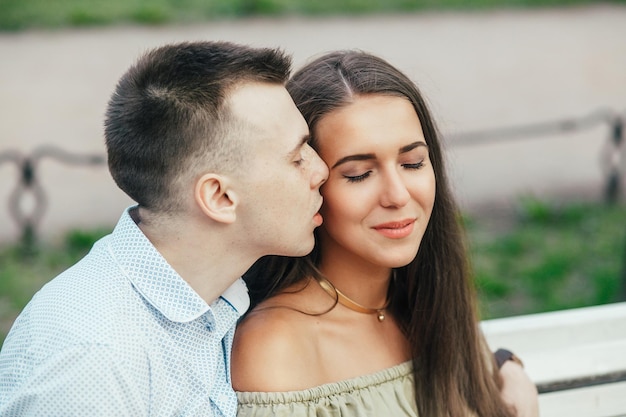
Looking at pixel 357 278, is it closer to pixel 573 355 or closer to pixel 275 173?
pixel 275 173

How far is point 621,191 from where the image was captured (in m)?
6.98

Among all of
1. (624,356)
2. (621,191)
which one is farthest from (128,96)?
(621,191)

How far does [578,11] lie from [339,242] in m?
9.66

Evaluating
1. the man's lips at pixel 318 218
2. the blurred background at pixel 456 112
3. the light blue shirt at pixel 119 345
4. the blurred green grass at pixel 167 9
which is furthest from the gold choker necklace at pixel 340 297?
the blurred green grass at pixel 167 9

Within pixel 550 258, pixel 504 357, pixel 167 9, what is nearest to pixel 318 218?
pixel 504 357

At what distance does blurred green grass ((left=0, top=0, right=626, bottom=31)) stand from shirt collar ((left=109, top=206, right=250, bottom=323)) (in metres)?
8.10

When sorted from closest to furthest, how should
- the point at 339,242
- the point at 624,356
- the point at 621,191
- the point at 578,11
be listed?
the point at 339,242 → the point at 624,356 → the point at 621,191 → the point at 578,11

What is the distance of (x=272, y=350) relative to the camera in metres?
2.23

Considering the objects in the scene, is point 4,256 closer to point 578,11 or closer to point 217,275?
point 217,275

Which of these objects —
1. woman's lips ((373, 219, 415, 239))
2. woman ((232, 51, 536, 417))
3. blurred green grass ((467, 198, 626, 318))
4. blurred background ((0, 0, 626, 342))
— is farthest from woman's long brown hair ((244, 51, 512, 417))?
blurred green grass ((467, 198, 626, 318))

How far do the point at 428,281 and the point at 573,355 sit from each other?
64 centimetres

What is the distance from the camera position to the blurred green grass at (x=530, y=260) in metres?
5.15

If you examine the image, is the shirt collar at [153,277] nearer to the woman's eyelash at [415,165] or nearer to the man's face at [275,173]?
the man's face at [275,173]

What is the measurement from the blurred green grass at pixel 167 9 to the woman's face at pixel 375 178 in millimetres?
7899
